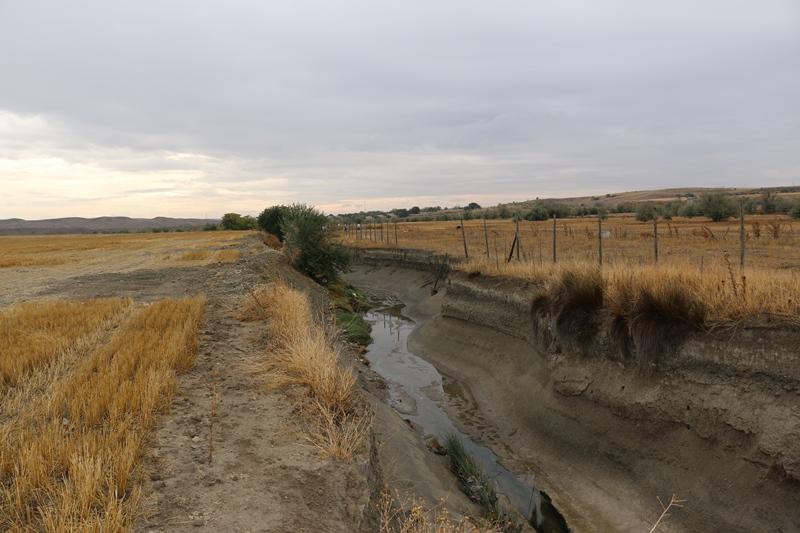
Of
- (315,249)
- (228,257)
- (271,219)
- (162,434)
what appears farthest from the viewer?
(271,219)

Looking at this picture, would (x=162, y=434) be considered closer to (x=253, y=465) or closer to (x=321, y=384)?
(x=253, y=465)

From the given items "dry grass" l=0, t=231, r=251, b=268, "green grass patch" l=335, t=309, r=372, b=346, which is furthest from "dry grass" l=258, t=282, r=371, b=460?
"dry grass" l=0, t=231, r=251, b=268

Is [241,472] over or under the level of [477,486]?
A: over

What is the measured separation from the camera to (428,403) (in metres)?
15.5

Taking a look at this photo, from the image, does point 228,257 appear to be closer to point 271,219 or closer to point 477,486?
point 477,486

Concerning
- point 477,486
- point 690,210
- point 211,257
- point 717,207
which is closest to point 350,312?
point 211,257

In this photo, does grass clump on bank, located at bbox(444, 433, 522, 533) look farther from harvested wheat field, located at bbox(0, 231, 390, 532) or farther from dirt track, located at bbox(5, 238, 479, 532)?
harvested wheat field, located at bbox(0, 231, 390, 532)

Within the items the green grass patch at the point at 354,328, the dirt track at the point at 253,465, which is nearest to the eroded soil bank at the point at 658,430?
the dirt track at the point at 253,465

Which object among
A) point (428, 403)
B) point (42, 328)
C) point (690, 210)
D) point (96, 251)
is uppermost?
point (690, 210)

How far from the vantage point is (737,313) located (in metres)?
9.62

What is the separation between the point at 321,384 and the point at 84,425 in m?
3.44

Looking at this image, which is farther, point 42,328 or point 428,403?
point 428,403

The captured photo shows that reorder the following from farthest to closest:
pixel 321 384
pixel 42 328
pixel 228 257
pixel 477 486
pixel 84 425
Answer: pixel 228 257
pixel 42 328
pixel 477 486
pixel 321 384
pixel 84 425

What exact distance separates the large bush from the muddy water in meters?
6.35
